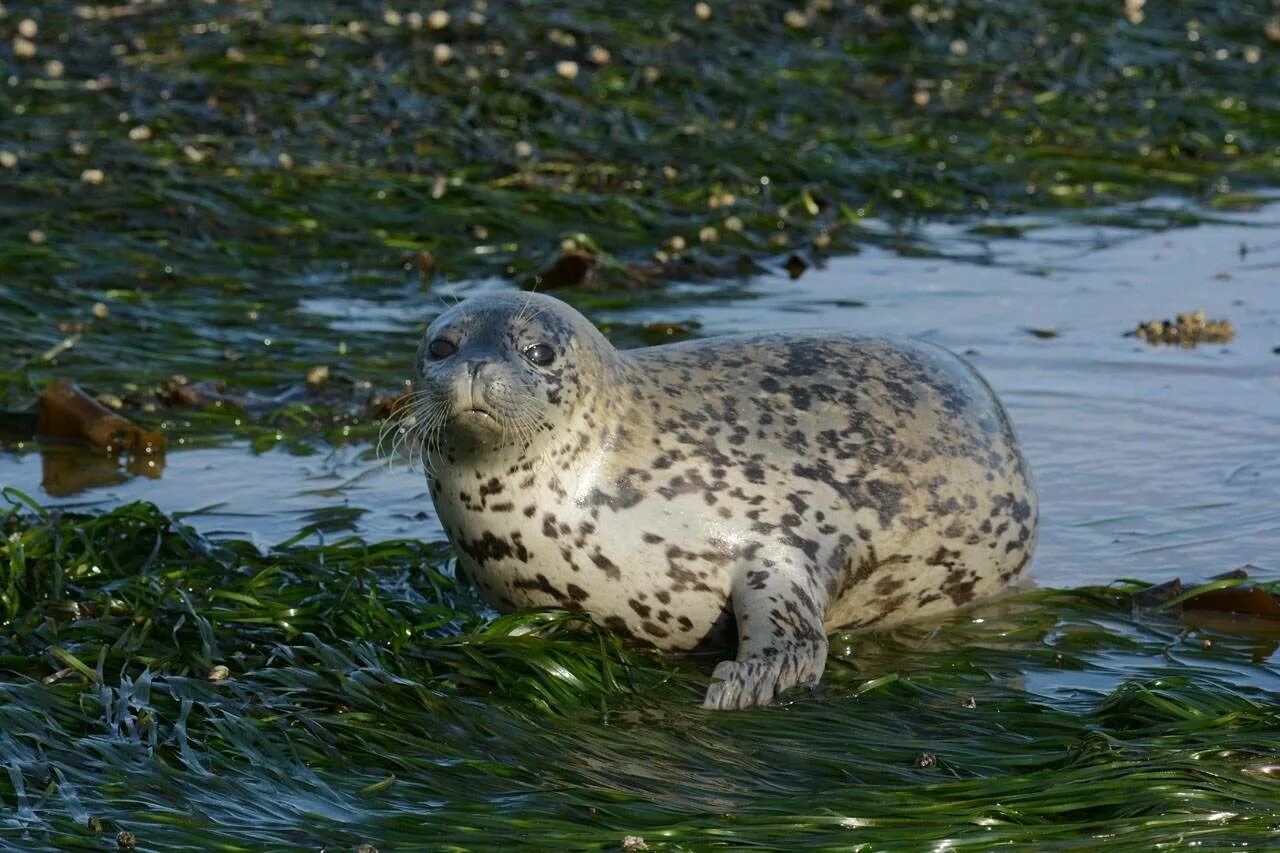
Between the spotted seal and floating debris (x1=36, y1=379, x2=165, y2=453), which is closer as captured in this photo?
the spotted seal

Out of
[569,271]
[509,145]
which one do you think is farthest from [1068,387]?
[509,145]

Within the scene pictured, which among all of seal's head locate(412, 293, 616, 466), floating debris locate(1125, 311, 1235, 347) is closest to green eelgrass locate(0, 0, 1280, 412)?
floating debris locate(1125, 311, 1235, 347)

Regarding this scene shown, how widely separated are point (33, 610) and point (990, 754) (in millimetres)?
2299

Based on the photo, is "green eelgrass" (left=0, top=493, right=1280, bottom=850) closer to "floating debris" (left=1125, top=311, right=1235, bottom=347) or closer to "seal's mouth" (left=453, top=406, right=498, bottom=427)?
"seal's mouth" (left=453, top=406, right=498, bottom=427)

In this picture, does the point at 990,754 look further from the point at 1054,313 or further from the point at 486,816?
the point at 1054,313

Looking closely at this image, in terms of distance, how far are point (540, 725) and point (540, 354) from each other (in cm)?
92

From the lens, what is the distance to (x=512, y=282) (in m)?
9.42


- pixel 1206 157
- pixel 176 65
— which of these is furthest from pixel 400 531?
pixel 1206 157

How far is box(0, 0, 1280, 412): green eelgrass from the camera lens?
8.98 meters

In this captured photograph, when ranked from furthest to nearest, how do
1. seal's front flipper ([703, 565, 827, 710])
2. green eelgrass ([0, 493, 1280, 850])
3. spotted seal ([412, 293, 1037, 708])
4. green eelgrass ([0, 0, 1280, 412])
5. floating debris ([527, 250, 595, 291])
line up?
floating debris ([527, 250, 595, 291]) → green eelgrass ([0, 0, 1280, 412]) → spotted seal ([412, 293, 1037, 708]) → seal's front flipper ([703, 565, 827, 710]) → green eelgrass ([0, 493, 1280, 850])

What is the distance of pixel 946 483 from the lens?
562cm

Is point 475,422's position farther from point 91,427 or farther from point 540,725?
point 91,427

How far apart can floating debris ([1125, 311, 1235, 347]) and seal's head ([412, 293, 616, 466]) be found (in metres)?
3.92

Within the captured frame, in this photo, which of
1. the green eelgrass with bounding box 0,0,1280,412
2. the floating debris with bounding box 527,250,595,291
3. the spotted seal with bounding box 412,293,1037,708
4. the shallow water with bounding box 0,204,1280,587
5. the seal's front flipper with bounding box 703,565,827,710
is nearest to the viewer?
the seal's front flipper with bounding box 703,565,827,710
